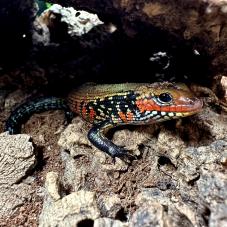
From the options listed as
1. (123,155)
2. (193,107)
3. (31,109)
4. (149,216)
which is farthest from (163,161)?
(31,109)

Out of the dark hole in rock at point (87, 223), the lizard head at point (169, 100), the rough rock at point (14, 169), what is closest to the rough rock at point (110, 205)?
the dark hole in rock at point (87, 223)

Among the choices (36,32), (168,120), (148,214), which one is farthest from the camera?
(36,32)

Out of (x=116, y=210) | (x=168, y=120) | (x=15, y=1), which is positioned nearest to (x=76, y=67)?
(x=15, y=1)

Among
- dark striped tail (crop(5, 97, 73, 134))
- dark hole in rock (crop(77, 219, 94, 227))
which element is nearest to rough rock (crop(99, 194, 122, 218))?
dark hole in rock (crop(77, 219, 94, 227))

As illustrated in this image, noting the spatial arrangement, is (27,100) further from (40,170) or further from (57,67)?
(40,170)

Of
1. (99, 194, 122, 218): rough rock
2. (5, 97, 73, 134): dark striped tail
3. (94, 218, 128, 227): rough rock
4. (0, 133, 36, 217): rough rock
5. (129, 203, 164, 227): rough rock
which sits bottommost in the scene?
(5, 97, 73, 134): dark striped tail

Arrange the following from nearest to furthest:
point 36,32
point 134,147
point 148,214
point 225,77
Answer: point 148,214 → point 134,147 → point 225,77 → point 36,32

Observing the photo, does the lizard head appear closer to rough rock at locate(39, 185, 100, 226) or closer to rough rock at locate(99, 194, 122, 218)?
rough rock at locate(99, 194, 122, 218)
